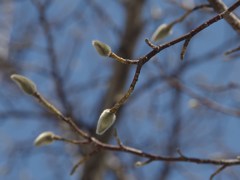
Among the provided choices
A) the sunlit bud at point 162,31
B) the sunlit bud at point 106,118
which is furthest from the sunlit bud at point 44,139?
the sunlit bud at point 162,31

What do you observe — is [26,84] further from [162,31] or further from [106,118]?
[162,31]

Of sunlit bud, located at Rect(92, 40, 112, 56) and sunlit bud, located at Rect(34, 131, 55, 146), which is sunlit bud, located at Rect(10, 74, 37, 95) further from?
sunlit bud, located at Rect(92, 40, 112, 56)

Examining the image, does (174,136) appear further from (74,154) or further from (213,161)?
(213,161)

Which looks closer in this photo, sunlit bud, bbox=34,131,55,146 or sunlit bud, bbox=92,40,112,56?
sunlit bud, bbox=92,40,112,56

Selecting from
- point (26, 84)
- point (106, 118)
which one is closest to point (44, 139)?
point (26, 84)

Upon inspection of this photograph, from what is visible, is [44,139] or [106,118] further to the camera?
[44,139]

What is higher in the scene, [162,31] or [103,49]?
[103,49]

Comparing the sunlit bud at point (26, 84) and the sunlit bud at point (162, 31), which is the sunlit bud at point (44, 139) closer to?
the sunlit bud at point (26, 84)

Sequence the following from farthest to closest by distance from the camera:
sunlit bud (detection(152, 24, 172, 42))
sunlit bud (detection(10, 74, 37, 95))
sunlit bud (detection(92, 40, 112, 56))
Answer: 1. sunlit bud (detection(152, 24, 172, 42))
2. sunlit bud (detection(10, 74, 37, 95))
3. sunlit bud (detection(92, 40, 112, 56))

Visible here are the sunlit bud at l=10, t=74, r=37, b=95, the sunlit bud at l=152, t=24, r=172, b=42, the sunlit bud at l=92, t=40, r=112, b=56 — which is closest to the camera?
the sunlit bud at l=92, t=40, r=112, b=56

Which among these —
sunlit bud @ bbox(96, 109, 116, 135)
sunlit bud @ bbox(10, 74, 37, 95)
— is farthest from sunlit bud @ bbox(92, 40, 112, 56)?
sunlit bud @ bbox(10, 74, 37, 95)

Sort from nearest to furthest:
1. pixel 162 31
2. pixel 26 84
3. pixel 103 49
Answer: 1. pixel 103 49
2. pixel 26 84
3. pixel 162 31
